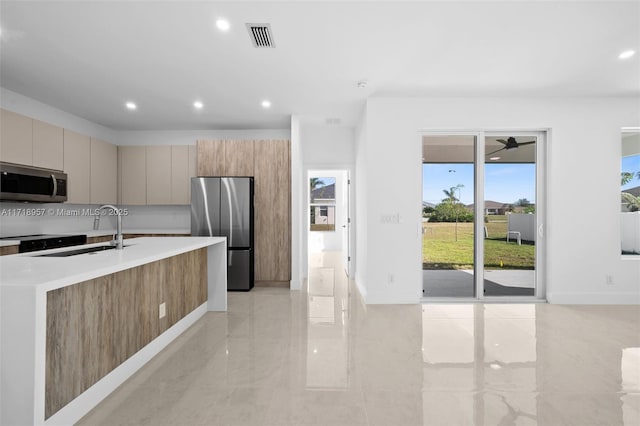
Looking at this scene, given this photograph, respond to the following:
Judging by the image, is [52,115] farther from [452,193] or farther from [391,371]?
[452,193]

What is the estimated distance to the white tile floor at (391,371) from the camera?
5.91 ft

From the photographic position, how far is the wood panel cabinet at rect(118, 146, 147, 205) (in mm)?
5285

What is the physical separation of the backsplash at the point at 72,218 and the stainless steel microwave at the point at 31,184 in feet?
1.38

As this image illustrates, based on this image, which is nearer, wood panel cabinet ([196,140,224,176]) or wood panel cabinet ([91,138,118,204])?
wood panel cabinet ([91,138,118,204])

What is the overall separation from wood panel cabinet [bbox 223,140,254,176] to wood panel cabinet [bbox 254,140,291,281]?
10cm

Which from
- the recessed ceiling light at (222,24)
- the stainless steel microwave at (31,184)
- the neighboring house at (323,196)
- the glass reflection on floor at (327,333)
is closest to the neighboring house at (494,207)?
the glass reflection on floor at (327,333)

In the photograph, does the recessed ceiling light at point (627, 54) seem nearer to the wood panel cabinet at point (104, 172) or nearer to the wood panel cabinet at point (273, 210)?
the wood panel cabinet at point (273, 210)

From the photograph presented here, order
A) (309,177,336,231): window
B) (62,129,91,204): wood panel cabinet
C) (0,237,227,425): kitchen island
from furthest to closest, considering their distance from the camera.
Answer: (309,177,336,231): window
(62,129,91,204): wood panel cabinet
(0,237,227,425): kitchen island

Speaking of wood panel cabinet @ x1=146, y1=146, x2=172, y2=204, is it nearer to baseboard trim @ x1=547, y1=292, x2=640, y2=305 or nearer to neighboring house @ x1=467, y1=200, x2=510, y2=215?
neighboring house @ x1=467, y1=200, x2=510, y2=215

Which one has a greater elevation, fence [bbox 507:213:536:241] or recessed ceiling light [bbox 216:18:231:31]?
recessed ceiling light [bbox 216:18:231:31]

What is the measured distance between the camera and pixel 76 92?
12.5 ft

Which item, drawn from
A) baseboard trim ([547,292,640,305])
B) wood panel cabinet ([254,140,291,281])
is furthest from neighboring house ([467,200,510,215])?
wood panel cabinet ([254,140,291,281])

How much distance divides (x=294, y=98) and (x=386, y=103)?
1178 mm

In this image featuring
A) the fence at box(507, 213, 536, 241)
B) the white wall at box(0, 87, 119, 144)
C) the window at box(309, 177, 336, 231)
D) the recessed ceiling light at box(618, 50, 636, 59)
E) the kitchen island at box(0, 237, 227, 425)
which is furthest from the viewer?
the window at box(309, 177, 336, 231)
